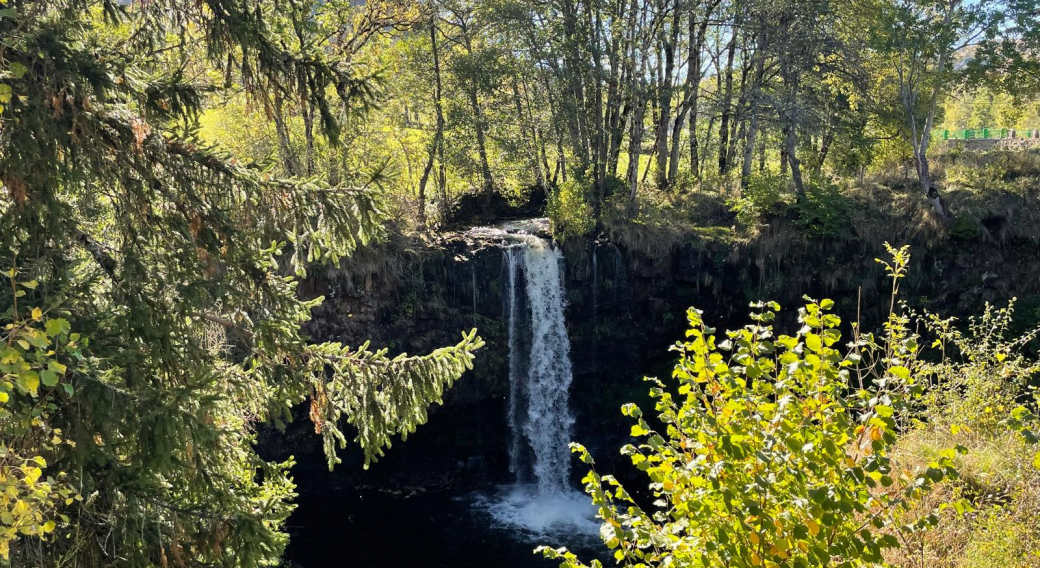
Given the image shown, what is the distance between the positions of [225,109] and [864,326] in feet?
49.8

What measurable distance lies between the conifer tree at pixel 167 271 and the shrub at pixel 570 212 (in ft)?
32.5

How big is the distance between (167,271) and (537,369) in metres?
10.4

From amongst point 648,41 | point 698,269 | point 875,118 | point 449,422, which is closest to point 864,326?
point 698,269

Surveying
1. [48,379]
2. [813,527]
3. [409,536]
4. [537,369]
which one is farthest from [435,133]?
[813,527]

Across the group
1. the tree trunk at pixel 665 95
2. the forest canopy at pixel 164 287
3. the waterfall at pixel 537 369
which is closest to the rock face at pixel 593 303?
the waterfall at pixel 537 369

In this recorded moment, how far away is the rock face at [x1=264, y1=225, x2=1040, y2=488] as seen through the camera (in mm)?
13680

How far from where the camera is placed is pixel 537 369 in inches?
557

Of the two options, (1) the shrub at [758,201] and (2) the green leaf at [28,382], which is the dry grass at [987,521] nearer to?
(2) the green leaf at [28,382]

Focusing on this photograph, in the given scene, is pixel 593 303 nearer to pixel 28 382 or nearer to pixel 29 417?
pixel 29 417

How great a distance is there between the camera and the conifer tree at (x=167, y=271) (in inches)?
138

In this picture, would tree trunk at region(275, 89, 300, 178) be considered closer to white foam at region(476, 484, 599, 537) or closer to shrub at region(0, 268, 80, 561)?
shrub at region(0, 268, 80, 561)

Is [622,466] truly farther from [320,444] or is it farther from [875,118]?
[875,118]

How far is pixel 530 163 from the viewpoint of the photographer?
642 inches

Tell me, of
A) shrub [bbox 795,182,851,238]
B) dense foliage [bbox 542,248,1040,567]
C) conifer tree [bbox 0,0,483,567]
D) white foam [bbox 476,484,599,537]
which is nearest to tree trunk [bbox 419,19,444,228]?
white foam [bbox 476,484,599,537]
